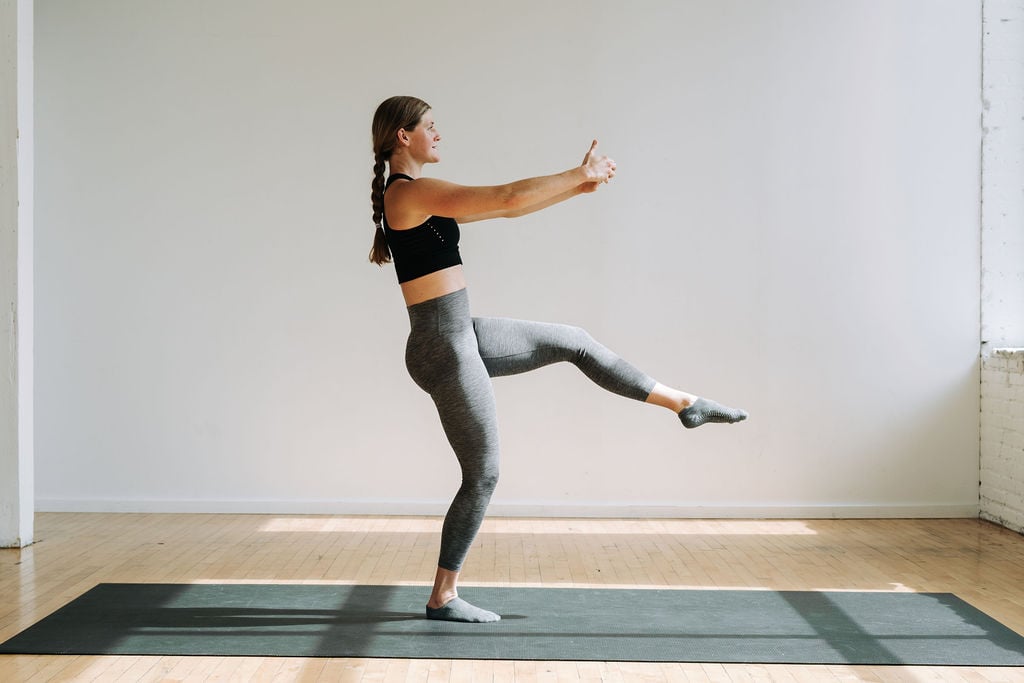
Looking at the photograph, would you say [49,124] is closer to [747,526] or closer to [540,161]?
[540,161]

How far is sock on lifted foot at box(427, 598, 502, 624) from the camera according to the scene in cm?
315

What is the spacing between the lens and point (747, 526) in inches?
196

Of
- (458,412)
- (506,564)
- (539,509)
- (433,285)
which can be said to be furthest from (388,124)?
(539,509)

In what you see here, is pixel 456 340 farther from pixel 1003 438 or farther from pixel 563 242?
pixel 1003 438

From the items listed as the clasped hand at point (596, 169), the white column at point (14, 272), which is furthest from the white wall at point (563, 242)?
the clasped hand at point (596, 169)

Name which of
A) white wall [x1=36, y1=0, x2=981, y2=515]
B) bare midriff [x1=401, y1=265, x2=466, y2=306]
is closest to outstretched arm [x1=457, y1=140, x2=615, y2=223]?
bare midriff [x1=401, y1=265, x2=466, y2=306]

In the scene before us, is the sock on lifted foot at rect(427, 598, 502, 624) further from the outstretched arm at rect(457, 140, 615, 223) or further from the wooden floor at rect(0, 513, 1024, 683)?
the outstretched arm at rect(457, 140, 615, 223)

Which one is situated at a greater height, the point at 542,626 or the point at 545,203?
the point at 545,203

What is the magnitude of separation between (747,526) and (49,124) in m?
4.16

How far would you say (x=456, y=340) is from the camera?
3020 mm

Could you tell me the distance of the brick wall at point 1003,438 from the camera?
191 inches

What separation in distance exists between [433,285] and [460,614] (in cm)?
104

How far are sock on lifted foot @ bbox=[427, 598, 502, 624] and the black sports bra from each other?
3.42 ft

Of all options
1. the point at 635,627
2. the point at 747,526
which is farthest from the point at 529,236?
the point at 635,627
